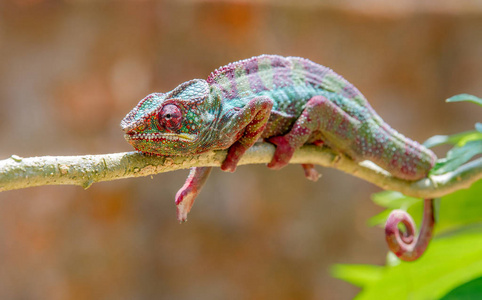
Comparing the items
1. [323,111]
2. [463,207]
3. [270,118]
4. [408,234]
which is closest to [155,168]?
[270,118]

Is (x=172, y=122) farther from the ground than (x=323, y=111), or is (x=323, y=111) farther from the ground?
(x=172, y=122)

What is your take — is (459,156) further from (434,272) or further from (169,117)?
(169,117)

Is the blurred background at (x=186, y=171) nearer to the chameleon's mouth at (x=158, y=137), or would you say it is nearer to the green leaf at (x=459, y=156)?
the green leaf at (x=459, y=156)

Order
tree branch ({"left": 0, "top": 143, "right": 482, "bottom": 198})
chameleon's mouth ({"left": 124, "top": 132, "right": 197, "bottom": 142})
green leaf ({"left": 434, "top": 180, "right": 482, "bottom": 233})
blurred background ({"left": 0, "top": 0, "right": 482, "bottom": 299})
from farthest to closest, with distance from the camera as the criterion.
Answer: blurred background ({"left": 0, "top": 0, "right": 482, "bottom": 299}), green leaf ({"left": 434, "top": 180, "right": 482, "bottom": 233}), chameleon's mouth ({"left": 124, "top": 132, "right": 197, "bottom": 142}), tree branch ({"left": 0, "top": 143, "right": 482, "bottom": 198})

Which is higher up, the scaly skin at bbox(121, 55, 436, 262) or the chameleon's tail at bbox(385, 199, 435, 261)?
the scaly skin at bbox(121, 55, 436, 262)

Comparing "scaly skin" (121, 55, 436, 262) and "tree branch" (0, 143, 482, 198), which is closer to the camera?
"tree branch" (0, 143, 482, 198)

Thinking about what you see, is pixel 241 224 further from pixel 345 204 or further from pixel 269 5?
pixel 269 5

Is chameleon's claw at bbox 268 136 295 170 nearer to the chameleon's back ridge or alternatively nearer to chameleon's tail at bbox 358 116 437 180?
the chameleon's back ridge

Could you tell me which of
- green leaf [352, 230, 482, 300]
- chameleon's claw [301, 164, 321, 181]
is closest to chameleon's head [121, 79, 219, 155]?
chameleon's claw [301, 164, 321, 181]
